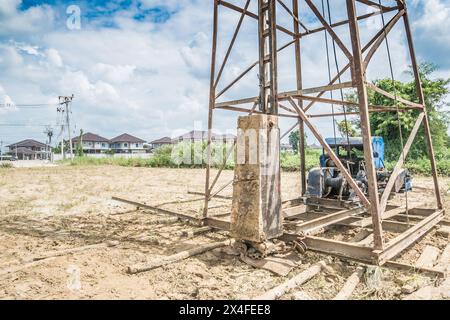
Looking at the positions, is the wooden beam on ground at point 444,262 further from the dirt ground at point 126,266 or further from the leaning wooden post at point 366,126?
the leaning wooden post at point 366,126

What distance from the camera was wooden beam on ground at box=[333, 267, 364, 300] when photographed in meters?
3.51

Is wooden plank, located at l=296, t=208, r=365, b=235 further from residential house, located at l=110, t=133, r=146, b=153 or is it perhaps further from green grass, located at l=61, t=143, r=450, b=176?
residential house, located at l=110, t=133, r=146, b=153

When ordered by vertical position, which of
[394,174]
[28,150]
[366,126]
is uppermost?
[28,150]

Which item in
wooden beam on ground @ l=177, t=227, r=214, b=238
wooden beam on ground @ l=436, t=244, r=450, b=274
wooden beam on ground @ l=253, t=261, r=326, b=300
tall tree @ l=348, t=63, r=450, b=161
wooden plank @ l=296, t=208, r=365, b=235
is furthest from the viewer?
tall tree @ l=348, t=63, r=450, b=161

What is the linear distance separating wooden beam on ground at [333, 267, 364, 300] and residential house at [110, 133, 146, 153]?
76.5 m

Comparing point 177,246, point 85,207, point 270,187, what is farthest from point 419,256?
point 85,207

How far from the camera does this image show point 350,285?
378 cm

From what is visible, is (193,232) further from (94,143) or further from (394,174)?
(94,143)

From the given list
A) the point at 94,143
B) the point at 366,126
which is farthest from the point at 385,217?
the point at 94,143

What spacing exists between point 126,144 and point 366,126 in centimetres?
7954

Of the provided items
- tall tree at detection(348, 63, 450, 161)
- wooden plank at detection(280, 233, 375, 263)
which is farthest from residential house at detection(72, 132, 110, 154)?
wooden plank at detection(280, 233, 375, 263)
